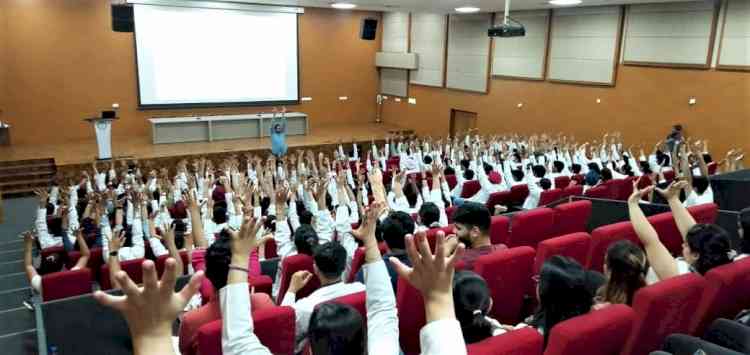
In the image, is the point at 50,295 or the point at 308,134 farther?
the point at 308,134

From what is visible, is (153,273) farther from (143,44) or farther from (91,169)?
(143,44)

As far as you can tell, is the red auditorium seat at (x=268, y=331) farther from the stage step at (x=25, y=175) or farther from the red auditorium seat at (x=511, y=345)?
the stage step at (x=25, y=175)

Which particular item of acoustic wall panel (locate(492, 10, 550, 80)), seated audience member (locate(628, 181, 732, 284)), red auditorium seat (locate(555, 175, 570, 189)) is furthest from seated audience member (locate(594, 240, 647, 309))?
acoustic wall panel (locate(492, 10, 550, 80))

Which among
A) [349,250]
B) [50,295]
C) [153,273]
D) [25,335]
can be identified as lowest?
[25,335]

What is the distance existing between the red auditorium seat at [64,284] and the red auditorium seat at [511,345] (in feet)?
11.8

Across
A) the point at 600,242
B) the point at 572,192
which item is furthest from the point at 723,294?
the point at 572,192

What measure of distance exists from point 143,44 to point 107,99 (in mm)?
1769

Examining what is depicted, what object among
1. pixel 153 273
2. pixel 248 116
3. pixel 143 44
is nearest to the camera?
pixel 153 273

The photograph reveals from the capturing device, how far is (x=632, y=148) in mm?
11695

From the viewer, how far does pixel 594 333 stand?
1958 mm

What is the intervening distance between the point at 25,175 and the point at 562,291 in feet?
40.4

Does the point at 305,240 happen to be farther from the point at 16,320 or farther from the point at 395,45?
the point at 395,45

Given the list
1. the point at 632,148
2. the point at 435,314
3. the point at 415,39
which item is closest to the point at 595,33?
the point at 632,148

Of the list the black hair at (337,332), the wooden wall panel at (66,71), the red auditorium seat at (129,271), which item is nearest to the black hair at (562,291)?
the black hair at (337,332)
